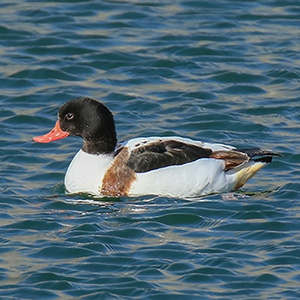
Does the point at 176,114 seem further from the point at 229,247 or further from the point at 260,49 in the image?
the point at 229,247

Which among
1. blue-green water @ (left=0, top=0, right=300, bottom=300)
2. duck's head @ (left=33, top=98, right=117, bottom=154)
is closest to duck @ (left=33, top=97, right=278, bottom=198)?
duck's head @ (left=33, top=98, right=117, bottom=154)

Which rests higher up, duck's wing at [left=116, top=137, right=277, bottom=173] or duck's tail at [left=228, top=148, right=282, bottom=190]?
duck's wing at [left=116, top=137, right=277, bottom=173]

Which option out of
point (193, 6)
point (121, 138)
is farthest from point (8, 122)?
point (193, 6)

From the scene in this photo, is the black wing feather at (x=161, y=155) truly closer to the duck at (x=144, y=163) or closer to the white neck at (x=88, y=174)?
the duck at (x=144, y=163)

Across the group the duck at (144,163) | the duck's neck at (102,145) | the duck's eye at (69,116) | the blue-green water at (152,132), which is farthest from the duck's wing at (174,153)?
the duck's eye at (69,116)

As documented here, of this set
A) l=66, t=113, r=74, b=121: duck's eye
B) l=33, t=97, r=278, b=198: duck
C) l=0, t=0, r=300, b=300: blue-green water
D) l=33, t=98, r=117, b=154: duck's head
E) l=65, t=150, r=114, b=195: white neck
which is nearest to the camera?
l=0, t=0, r=300, b=300: blue-green water

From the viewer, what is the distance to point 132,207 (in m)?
12.1

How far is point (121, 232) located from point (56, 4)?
886 centimetres

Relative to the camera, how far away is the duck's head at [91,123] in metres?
12.7

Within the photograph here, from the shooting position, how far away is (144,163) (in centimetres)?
1250

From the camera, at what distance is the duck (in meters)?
12.5

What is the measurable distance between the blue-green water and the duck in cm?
17

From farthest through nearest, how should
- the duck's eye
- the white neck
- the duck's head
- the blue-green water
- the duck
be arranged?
the duck's eye < the duck's head < the white neck < the duck < the blue-green water

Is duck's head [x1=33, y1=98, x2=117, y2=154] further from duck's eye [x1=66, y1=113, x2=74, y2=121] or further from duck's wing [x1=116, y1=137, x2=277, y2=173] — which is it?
duck's wing [x1=116, y1=137, x2=277, y2=173]
